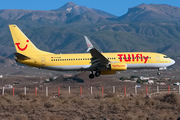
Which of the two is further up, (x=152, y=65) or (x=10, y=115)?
(x=152, y=65)

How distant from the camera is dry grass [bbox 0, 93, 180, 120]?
30.8m

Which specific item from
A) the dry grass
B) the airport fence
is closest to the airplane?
the airport fence

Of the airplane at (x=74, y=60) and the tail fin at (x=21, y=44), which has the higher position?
the tail fin at (x=21, y=44)

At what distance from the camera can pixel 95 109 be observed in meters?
34.5

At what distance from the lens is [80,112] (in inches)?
1288

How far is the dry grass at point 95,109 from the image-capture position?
30.8 metres

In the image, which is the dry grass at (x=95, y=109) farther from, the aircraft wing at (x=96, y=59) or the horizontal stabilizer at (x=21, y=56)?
the horizontal stabilizer at (x=21, y=56)

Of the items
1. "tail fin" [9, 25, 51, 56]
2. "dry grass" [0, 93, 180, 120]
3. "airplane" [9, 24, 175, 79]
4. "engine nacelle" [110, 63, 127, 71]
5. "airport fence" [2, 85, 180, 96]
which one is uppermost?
"tail fin" [9, 25, 51, 56]

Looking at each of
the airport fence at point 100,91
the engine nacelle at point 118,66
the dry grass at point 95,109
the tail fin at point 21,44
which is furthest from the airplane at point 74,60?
the dry grass at point 95,109

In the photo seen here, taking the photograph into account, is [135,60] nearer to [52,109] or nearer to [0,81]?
[52,109]

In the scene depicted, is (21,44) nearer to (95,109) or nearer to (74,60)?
(74,60)

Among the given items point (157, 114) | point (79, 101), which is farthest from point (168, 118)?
point (79, 101)

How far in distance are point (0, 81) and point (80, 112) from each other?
6775 cm

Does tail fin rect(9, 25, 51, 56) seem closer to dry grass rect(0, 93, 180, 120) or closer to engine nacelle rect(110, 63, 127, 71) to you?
engine nacelle rect(110, 63, 127, 71)
